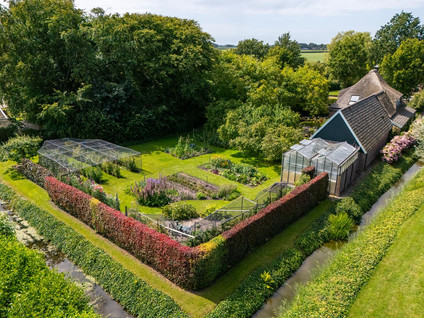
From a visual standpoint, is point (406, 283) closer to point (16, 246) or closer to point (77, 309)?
point (77, 309)

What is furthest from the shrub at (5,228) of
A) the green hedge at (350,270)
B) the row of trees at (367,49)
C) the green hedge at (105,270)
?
the row of trees at (367,49)

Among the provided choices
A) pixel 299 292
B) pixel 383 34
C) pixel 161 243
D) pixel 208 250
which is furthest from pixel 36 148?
pixel 383 34

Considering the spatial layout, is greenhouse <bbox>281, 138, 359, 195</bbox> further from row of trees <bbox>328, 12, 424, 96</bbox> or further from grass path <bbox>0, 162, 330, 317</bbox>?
row of trees <bbox>328, 12, 424, 96</bbox>

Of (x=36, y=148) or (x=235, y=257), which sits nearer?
(x=235, y=257)

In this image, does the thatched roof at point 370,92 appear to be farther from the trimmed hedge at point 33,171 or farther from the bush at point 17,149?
the bush at point 17,149

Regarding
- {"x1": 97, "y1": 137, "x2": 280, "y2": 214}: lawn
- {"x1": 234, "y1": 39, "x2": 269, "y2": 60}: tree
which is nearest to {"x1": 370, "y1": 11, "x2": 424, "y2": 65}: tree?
{"x1": 234, "y1": 39, "x2": 269, "y2": 60}: tree

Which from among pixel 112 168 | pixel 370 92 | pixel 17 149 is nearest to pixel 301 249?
pixel 112 168
